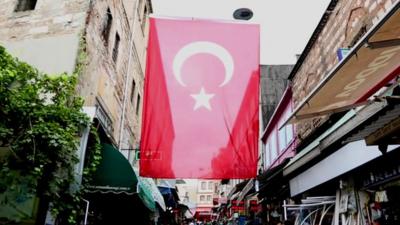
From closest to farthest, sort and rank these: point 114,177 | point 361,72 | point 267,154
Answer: point 361,72 < point 114,177 < point 267,154

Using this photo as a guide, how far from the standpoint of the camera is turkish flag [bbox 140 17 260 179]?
5750 millimetres

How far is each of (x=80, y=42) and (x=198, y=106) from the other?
10.9 feet

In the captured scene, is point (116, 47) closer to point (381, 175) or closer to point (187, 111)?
point (187, 111)

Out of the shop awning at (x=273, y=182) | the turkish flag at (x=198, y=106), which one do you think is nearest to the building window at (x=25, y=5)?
the turkish flag at (x=198, y=106)

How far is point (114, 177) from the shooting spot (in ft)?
23.2

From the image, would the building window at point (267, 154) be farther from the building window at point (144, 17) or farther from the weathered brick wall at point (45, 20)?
the weathered brick wall at point (45, 20)

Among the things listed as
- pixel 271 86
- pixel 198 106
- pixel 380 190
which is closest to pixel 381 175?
pixel 380 190

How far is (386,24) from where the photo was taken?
276 centimetres

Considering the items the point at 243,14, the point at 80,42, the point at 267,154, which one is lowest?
the point at 267,154

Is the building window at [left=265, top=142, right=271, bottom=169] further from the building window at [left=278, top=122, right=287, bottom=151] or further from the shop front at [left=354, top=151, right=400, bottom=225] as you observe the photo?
the shop front at [left=354, top=151, right=400, bottom=225]

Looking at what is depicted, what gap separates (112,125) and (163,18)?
434 centimetres

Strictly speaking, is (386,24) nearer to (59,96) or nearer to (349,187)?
(349,187)

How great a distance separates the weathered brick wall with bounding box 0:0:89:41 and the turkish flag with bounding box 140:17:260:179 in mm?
2478

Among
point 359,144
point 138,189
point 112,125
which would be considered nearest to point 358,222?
point 359,144
